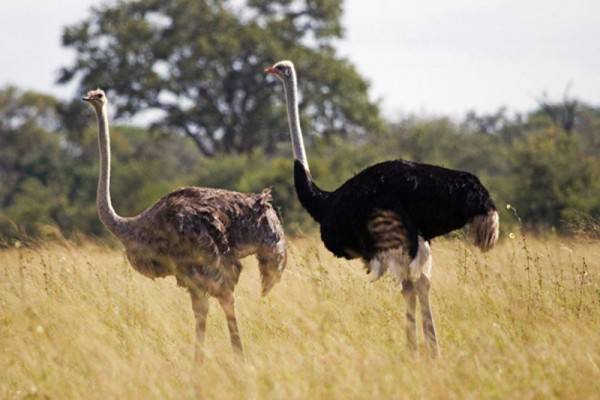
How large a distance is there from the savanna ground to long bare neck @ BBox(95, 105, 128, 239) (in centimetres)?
40

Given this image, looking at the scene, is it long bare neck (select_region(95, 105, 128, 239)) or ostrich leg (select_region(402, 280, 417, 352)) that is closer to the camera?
ostrich leg (select_region(402, 280, 417, 352))

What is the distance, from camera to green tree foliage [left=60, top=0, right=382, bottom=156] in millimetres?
28656

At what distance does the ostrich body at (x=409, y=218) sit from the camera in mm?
5141

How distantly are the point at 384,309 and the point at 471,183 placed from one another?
102 cm

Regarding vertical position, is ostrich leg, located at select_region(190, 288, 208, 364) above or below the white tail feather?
below

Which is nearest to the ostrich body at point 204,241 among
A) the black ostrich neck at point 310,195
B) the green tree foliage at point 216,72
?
the black ostrich neck at point 310,195

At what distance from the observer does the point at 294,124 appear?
6.43m

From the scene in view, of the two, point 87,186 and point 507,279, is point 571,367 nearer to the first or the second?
point 507,279

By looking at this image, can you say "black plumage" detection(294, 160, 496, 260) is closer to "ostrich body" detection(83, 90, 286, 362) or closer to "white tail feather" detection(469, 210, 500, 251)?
"white tail feather" detection(469, 210, 500, 251)

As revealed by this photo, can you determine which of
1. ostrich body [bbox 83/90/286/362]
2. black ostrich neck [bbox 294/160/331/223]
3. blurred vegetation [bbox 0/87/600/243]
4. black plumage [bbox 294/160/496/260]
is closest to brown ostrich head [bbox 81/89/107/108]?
ostrich body [bbox 83/90/286/362]

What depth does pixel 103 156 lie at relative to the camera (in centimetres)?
642

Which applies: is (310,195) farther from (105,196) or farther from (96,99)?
(96,99)

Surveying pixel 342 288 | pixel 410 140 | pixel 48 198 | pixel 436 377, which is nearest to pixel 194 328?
pixel 342 288

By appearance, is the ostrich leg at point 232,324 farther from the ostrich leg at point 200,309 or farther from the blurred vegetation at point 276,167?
the blurred vegetation at point 276,167
